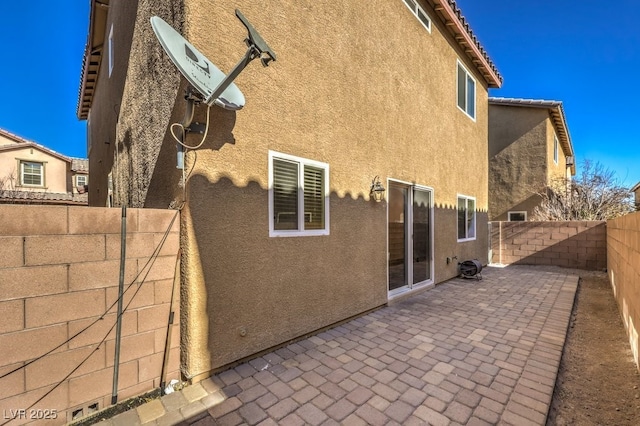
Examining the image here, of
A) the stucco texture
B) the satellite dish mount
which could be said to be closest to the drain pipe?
the satellite dish mount

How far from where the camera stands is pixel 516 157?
57.2 ft

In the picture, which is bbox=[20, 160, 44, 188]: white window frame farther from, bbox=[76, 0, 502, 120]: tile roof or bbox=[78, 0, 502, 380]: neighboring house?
bbox=[78, 0, 502, 380]: neighboring house

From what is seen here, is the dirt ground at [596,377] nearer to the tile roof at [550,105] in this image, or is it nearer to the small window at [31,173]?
the tile roof at [550,105]

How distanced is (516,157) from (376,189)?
15.9 m

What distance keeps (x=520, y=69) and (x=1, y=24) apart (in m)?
32.9

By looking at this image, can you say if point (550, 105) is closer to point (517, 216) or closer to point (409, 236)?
point (517, 216)

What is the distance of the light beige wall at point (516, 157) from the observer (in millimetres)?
16688

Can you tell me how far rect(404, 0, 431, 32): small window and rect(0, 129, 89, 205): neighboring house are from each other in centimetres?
2476

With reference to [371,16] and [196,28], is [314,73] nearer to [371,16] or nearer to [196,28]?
[196,28]

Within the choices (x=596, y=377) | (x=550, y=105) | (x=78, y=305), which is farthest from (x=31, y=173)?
(x=550, y=105)

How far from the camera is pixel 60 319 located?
274 cm

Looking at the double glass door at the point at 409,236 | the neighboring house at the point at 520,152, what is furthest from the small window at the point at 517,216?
the double glass door at the point at 409,236

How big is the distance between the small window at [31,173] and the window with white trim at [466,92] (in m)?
32.4

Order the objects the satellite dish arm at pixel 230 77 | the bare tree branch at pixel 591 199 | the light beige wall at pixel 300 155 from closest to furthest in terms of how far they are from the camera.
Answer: the satellite dish arm at pixel 230 77 → the light beige wall at pixel 300 155 → the bare tree branch at pixel 591 199
